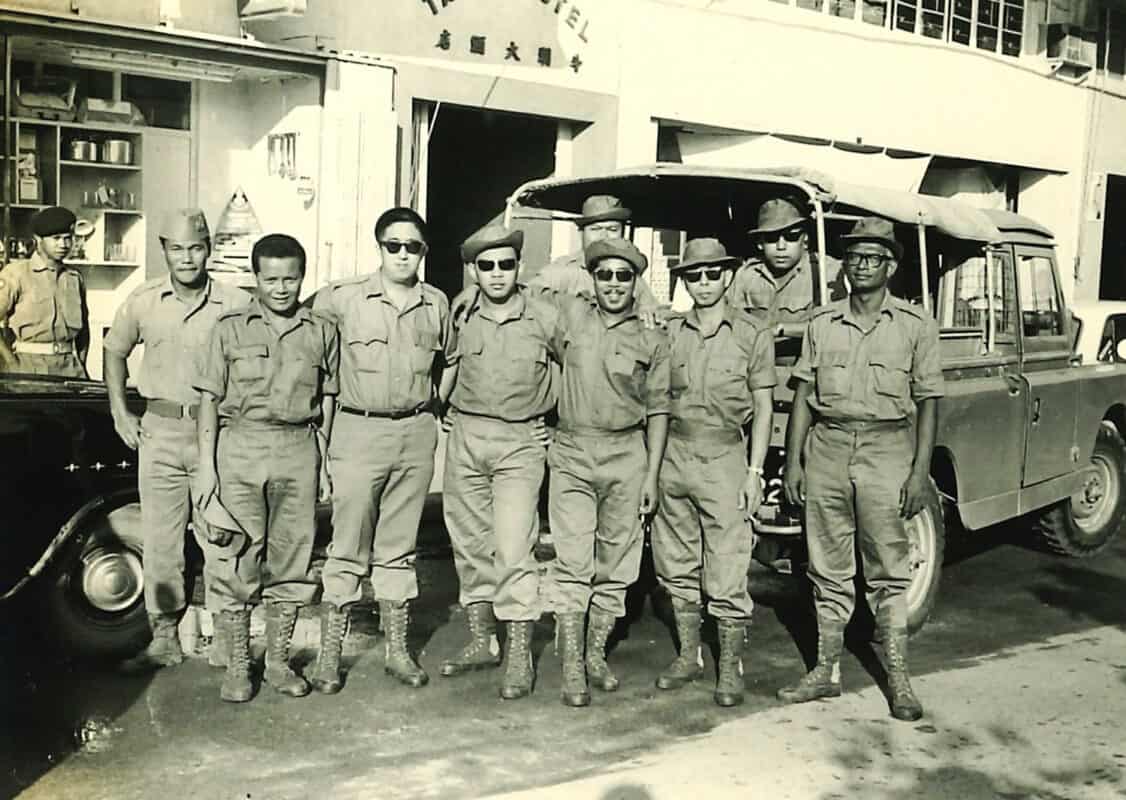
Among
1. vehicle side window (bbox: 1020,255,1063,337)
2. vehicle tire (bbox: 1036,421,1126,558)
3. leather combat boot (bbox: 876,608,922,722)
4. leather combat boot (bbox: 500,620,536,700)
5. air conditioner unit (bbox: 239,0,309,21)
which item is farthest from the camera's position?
air conditioner unit (bbox: 239,0,309,21)

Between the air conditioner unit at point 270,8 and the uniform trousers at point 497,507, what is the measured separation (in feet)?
16.5

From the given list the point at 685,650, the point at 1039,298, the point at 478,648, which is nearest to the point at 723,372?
the point at 685,650

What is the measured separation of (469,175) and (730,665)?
340 inches

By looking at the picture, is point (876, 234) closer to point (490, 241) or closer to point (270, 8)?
point (490, 241)

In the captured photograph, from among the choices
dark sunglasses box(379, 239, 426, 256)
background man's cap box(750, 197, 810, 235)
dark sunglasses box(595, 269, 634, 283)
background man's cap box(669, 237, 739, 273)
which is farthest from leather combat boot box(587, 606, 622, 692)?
background man's cap box(750, 197, 810, 235)

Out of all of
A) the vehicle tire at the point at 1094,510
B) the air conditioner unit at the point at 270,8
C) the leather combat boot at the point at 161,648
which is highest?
the air conditioner unit at the point at 270,8

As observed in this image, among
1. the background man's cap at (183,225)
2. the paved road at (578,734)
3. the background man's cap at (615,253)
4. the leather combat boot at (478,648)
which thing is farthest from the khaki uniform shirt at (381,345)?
the paved road at (578,734)

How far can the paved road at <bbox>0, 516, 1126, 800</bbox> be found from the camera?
438 centimetres

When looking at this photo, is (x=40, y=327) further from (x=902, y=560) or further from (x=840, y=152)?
(x=840, y=152)

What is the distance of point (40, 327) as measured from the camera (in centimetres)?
732

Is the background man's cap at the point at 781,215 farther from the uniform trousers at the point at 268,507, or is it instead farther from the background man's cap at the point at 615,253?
the uniform trousers at the point at 268,507

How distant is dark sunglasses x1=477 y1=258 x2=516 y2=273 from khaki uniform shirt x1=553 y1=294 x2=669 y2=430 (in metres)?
0.35

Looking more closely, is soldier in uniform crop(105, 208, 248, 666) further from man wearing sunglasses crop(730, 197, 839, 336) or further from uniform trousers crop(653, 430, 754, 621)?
man wearing sunglasses crop(730, 197, 839, 336)

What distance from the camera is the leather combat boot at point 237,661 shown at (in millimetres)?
5086
